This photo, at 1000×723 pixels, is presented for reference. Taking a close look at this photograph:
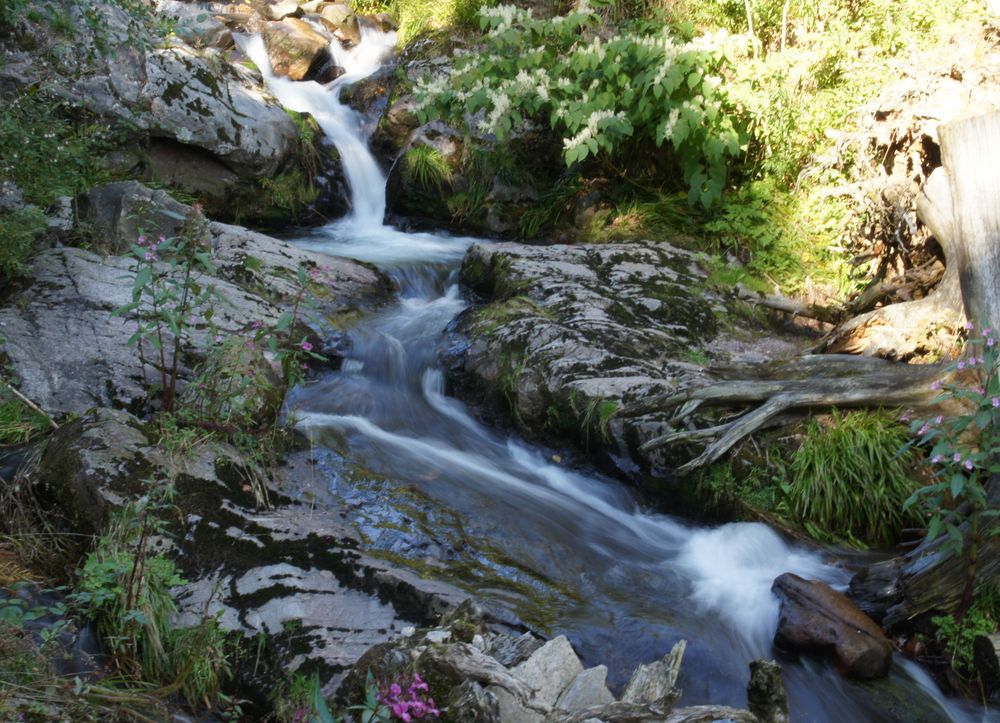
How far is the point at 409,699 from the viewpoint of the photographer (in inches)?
97.0

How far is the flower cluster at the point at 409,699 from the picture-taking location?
86.7 inches

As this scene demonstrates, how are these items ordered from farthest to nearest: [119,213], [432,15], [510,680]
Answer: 1. [432,15]
2. [119,213]
3. [510,680]

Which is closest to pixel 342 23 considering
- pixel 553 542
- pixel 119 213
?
pixel 119 213

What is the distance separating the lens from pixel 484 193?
8.88 m

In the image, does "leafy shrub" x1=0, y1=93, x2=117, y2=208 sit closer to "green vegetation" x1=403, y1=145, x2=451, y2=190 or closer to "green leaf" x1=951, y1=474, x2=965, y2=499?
"green vegetation" x1=403, y1=145, x2=451, y2=190

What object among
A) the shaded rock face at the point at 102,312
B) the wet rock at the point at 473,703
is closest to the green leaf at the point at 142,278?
the shaded rock face at the point at 102,312

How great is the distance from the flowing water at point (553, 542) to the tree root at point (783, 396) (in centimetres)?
51

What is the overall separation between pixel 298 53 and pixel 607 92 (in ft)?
20.7

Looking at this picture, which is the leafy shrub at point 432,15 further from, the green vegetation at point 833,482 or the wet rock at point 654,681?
the wet rock at point 654,681

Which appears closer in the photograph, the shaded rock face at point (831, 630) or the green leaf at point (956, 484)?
the green leaf at point (956, 484)

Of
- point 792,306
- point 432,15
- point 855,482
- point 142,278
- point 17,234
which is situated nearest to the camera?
point 142,278

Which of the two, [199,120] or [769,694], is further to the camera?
[199,120]

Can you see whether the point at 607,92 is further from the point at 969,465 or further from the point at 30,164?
the point at 969,465

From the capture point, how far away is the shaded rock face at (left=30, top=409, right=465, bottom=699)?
3094mm
